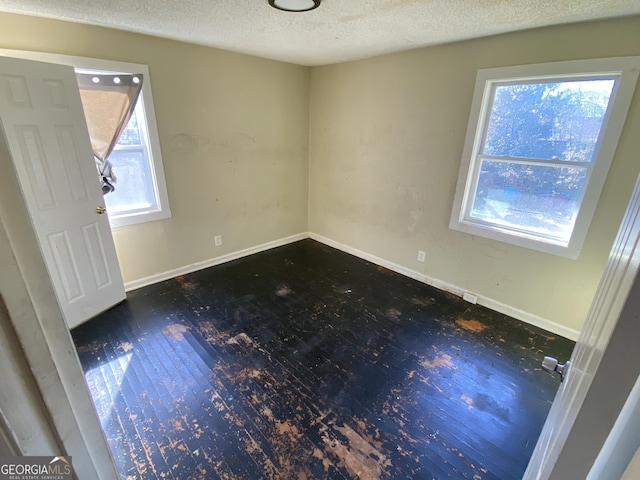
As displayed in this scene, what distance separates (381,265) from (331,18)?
260 cm

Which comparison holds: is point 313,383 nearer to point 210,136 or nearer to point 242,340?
point 242,340

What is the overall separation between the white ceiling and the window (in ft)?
1.20

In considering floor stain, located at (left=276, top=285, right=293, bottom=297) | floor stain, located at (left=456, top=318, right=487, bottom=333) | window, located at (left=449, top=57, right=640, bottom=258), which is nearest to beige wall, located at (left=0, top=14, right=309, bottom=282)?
floor stain, located at (left=276, top=285, right=293, bottom=297)

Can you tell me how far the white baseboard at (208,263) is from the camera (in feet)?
9.99

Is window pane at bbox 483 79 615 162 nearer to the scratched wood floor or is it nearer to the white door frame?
the scratched wood floor

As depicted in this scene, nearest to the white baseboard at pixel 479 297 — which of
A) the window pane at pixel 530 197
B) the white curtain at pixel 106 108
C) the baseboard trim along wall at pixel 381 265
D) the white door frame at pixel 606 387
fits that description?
the baseboard trim along wall at pixel 381 265

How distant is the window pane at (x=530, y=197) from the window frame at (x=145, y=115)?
309cm

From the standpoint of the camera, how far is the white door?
1.95 m

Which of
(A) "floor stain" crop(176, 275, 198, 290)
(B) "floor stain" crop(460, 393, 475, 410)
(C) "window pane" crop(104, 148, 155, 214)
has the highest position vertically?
(C) "window pane" crop(104, 148, 155, 214)

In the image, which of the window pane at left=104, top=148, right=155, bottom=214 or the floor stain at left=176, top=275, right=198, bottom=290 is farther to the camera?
the floor stain at left=176, top=275, right=198, bottom=290

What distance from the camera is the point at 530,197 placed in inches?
97.3

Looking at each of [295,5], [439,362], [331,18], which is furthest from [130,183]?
[439,362]

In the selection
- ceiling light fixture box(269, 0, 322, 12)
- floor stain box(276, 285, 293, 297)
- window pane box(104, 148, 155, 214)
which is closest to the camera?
ceiling light fixture box(269, 0, 322, 12)

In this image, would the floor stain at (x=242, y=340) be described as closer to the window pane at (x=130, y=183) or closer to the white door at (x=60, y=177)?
the white door at (x=60, y=177)
